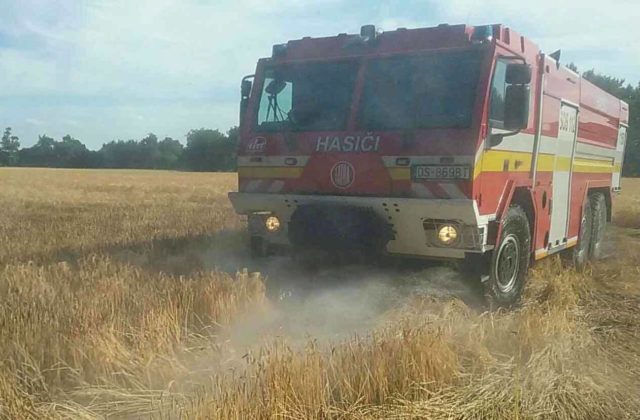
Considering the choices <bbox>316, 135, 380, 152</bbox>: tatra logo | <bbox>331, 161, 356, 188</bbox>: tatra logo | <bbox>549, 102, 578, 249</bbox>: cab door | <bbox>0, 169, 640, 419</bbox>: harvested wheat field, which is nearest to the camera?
<bbox>0, 169, 640, 419</bbox>: harvested wheat field

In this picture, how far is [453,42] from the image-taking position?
6.16m

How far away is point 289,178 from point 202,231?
5.11 m

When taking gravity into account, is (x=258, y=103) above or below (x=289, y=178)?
above

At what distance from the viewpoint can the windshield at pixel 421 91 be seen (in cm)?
604

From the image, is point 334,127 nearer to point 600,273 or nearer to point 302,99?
point 302,99

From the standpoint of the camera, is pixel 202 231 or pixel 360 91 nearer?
pixel 360 91

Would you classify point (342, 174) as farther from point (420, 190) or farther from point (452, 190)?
point (452, 190)

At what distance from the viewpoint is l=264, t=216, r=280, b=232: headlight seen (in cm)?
706

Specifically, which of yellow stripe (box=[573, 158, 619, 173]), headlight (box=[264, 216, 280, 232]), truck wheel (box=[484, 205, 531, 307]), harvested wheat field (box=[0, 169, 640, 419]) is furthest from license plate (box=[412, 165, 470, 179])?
yellow stripe (box=[573, 158, 619, 173])

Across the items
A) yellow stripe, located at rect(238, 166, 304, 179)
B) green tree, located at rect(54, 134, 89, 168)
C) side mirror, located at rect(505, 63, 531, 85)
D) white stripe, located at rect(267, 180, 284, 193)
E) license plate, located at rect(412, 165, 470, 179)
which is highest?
side mirror, located at rect(505, 63, 531, 85)

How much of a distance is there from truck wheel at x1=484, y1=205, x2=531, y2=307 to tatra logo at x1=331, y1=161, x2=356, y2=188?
156 cm

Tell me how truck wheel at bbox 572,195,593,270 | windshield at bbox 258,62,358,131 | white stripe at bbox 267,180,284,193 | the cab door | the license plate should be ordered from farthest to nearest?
truck wheel at bbox 572,195,593,270 → the cab door → white stripe at bbox 267,180,284,193 → windshield at bbox 258,62,358,131 → the license plate

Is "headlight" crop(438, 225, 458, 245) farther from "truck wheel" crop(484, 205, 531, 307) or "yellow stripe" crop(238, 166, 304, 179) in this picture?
"yellow stripe" crop(238, 166, 304, 179)

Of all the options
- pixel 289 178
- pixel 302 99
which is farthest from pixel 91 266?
pixel 302 99
